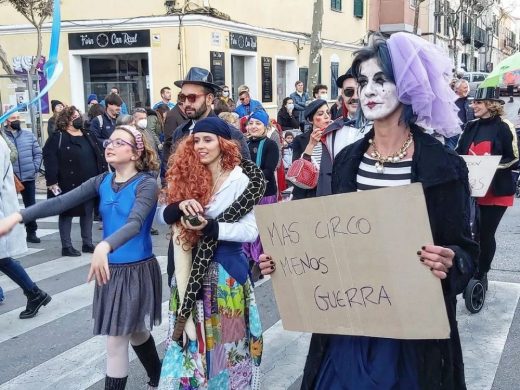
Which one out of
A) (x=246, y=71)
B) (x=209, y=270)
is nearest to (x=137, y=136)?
(x=209, y=270)

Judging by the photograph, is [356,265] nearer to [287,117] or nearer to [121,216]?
[121,216]

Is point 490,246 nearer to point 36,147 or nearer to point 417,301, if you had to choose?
point 417,301

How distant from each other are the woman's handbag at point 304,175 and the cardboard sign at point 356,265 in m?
1.83

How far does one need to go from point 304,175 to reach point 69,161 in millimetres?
4506

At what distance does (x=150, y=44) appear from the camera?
17.4 metres

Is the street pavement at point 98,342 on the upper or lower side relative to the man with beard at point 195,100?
lower

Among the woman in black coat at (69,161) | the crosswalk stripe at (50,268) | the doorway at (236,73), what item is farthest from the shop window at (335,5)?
the crosswalk stripe at (50,268)

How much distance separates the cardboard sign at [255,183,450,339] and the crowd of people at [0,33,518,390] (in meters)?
Answer: 0.07

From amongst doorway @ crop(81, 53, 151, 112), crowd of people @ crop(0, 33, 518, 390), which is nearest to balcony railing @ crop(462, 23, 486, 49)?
doorway @ crop(81, 53, 151, 112)

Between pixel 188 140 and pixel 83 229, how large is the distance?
4.90m

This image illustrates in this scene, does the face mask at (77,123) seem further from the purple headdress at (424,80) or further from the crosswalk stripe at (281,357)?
the purple headdress at (424,80)

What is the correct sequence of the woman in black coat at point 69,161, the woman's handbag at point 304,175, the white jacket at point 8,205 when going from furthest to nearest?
the woman in black coat at point 69,161 → the white jacket at point 8,205 → the woman's handbag at point 304,175

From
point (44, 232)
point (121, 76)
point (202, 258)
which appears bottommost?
point (44, 232)

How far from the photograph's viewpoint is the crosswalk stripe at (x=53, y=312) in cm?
518
